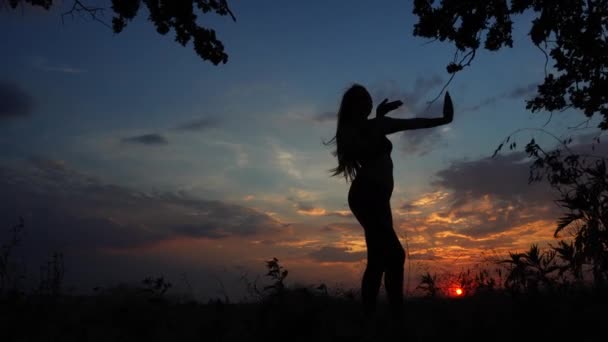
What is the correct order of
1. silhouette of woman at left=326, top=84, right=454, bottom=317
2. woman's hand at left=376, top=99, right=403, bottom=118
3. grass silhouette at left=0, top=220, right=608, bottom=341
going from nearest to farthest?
grass silhouette at left=0, top=220, right=608, bottom=341
silhouette of woman at left=326, top=84, right=454, bottom=317
woman's hand at left=376, top=99, right=403, bottom=118

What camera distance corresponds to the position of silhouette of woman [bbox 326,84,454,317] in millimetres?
5016

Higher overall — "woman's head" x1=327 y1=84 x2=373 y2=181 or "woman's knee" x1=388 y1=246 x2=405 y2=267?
"woman's head" x1=327 y1=84 x2=373 y2=181

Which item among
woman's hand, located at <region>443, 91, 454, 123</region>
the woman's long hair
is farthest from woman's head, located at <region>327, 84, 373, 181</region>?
woman's hand, located at <region>443, 91, 454, 123</region>

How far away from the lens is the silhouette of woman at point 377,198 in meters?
5.02

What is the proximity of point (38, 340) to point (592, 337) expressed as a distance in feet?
13.5

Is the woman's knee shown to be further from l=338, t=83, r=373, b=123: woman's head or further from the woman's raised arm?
l=338, t=83, r=373, b=123: woman's head

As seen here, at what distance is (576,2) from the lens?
7930 mm

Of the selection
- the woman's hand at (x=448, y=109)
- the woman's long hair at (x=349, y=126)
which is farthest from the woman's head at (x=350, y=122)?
the woman's hand at (x=448, y=109)

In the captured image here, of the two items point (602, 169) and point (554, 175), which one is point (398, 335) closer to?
point (602, 169)

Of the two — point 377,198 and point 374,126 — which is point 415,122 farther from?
point 377,198

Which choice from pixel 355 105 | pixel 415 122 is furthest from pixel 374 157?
pixel 355 105

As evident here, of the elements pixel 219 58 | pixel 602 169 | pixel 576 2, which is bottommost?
pixel 602 169

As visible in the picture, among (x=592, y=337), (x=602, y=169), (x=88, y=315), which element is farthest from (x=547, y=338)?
(x=88, y=315)

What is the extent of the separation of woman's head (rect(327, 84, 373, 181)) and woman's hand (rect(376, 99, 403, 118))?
115 mm
